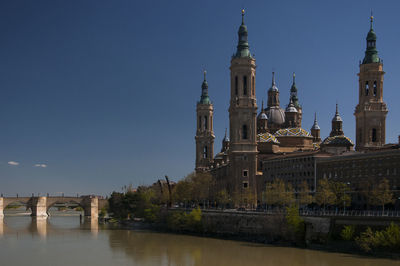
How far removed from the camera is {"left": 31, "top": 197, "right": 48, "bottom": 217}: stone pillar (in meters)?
176

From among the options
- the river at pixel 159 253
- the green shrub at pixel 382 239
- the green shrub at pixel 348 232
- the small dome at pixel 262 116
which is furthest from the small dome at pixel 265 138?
the green shrub at pixel 382 239

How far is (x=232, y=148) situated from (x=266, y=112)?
42631 millimetres

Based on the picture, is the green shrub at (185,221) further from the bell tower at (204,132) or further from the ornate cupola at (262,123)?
the bell tower at (204,132)

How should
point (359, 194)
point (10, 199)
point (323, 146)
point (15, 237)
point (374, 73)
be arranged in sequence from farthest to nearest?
point (10, 199) → point (323, 146) → point (374, 73) → point (15, 237) → point (359, 194)

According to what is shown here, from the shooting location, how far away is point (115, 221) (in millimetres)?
134875

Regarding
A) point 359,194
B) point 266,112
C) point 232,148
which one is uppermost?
point 266,112

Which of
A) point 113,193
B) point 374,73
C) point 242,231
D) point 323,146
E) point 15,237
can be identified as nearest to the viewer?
point 242,231

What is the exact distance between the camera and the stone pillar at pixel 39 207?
17638cm

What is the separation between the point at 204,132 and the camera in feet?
562

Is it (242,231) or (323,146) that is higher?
(323,146)

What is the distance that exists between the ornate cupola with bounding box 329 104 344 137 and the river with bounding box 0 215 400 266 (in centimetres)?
6751

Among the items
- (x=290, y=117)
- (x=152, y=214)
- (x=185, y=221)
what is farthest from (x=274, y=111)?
(x=185, y=221)

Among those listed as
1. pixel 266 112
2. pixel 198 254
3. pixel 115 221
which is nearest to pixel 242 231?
pixel 198 254

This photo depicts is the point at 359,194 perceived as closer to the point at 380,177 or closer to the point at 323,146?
the point at 380,177
